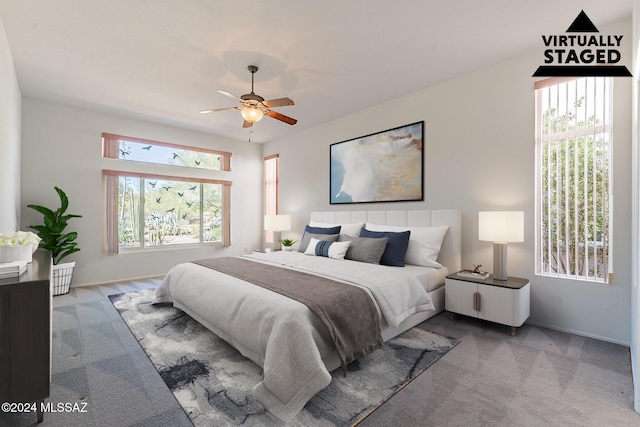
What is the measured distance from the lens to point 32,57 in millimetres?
3164

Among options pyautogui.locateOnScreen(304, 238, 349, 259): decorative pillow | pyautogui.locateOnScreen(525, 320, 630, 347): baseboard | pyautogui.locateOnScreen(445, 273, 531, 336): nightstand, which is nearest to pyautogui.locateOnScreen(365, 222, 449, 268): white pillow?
pyautogui.locateOnScreen(445, 273, 531, 336): nightstand

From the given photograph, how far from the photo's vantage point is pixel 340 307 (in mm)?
2129

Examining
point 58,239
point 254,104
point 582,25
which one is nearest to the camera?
point 582,25

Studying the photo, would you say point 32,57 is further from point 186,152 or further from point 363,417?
point 363,417

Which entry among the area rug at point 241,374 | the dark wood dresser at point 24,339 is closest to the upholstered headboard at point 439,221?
the area rug at point 241,374

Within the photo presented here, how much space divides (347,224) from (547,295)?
256 cm

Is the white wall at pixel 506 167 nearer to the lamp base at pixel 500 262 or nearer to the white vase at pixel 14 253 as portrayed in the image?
the lamp base at pixel 500 262

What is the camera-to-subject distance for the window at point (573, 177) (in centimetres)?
269

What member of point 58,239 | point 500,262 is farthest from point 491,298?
point 58,239

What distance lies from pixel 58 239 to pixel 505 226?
18.7 feet

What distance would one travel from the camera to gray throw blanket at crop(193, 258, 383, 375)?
203cm

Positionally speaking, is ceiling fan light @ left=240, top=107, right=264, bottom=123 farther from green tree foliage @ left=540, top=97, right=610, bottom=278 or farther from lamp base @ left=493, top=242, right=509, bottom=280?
green tree foliage @ left=540, top=97, right=610, bottom=278

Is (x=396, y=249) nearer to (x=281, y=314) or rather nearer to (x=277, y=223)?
(x=281, y=314)

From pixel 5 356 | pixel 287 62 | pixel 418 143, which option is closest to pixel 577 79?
pixel 418 143
